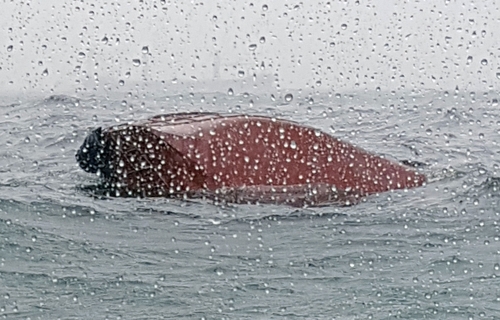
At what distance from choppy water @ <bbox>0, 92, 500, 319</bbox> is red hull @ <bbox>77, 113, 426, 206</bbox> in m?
0.10

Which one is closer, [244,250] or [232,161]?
[244,250]

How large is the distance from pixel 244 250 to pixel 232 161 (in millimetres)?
723

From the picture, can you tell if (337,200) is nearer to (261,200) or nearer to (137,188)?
(261,200)

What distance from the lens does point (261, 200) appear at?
15.6ft

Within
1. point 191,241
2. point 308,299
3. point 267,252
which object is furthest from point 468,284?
point 191,241

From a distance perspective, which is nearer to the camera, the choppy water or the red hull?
the choppy water

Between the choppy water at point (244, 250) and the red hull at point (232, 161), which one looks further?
the red hull at point (232, 161)

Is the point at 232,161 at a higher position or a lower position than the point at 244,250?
higher

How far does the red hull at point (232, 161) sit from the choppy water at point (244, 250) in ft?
0.33

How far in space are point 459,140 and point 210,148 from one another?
4.31 metres

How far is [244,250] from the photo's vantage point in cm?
398

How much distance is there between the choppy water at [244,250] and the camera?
9.41 feet

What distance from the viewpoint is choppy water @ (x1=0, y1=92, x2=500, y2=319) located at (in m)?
2.87

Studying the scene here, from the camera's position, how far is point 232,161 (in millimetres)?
4582
